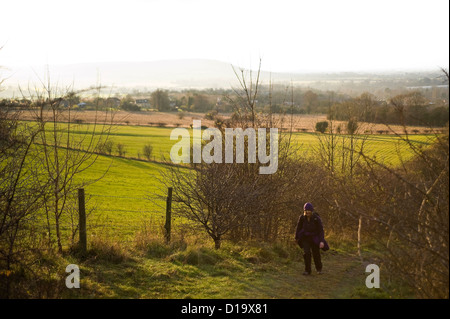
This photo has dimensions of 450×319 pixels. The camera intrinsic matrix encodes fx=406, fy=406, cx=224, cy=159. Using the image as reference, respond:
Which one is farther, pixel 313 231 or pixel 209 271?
pixel 209 271

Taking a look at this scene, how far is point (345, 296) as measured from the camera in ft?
21.9

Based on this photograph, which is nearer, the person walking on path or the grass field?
the grass field

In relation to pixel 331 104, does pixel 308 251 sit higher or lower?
lower

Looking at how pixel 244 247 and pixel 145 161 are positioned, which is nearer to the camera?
pixel 244 247

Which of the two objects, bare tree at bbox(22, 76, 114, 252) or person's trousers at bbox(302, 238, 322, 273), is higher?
bare tree at bbox(22, 76, 114, 252)

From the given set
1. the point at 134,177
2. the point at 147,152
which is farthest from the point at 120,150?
the point at 134,177

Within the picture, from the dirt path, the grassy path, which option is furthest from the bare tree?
the dirt path

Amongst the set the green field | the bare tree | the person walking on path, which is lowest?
the green field

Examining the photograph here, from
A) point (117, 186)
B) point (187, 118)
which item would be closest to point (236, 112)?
point (117, 186)

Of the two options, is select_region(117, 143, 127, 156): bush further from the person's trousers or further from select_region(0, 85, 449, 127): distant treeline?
the person's trousers

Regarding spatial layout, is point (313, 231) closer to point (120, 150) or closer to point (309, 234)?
point (309, 234)

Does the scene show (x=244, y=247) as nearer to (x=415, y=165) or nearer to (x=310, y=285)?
(x=310, y=285)

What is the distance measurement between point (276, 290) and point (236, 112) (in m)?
7.93

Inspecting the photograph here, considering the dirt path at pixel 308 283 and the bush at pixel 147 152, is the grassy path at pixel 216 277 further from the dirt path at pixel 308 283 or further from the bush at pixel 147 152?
the bush at pixel 147 152
